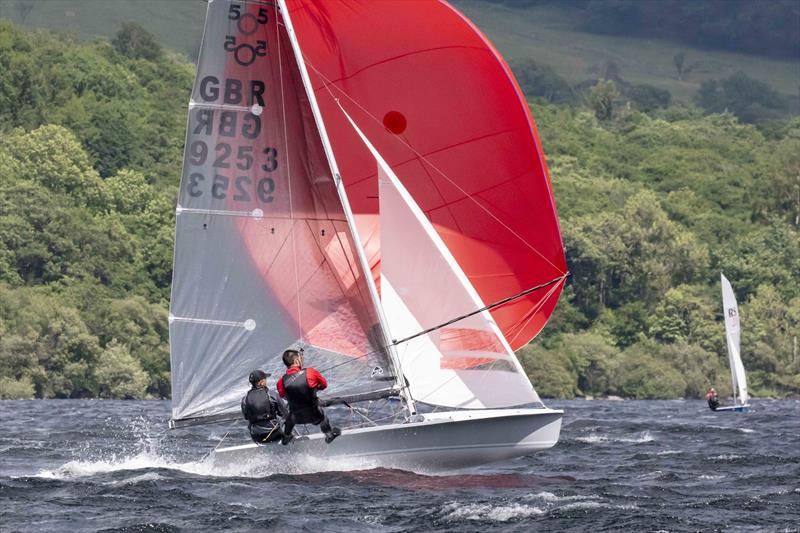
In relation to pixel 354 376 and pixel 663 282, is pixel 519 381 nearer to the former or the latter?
pixel 354 376

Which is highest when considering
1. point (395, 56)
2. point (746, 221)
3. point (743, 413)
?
point (746, 221)

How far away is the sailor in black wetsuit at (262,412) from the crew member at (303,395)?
8.0 inches

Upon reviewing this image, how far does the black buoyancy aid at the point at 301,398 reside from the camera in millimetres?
22812

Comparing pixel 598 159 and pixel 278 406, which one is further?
pixel 598 159

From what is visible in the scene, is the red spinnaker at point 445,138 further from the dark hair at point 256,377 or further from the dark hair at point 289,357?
the dark hair at point 256,377

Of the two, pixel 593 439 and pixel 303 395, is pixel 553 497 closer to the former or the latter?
pixel 303 395

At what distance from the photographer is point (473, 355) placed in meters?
23.8

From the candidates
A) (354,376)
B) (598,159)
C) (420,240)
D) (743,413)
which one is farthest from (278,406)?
(598,159)

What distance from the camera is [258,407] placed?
76.2 ft

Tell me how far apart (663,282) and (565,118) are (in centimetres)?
6799

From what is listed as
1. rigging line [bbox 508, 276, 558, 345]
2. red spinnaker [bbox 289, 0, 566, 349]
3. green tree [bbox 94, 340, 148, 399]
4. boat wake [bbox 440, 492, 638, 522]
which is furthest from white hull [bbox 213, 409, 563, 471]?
green tree [bbox 94, 340, 148, 399]

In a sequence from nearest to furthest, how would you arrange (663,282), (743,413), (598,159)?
(743,413), (663,282), (598,159)

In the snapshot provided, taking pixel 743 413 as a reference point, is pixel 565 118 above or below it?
above

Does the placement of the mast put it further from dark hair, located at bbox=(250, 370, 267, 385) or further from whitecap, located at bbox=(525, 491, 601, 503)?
whitecap, located at bbox=(525, 491, 601, 503)
